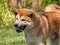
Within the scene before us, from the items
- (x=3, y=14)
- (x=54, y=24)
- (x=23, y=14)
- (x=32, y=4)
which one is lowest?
(x=32, y=4)

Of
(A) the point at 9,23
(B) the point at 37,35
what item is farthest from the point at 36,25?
(A) the point at 9,23

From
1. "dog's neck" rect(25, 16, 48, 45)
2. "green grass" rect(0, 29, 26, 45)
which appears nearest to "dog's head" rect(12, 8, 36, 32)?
"dog's neck" rect(25, 16, 48, 45)

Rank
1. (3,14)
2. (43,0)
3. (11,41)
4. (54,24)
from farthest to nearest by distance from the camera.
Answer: (43,0) < (3,14) < (11,41) < (54,24)

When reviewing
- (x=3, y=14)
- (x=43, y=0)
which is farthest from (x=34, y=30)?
(x=43, y=0)

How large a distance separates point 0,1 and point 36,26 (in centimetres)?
A: 791

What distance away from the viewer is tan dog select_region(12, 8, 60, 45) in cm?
697

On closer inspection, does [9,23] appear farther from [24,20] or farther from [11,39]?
[24,20]

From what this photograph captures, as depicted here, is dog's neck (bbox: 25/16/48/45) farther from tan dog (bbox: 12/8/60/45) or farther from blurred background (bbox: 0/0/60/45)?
blurred background (bbox: 0/0/60/45)

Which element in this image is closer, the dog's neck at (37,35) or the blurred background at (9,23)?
the dog's neck at (37,35)

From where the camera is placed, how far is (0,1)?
49.1ft

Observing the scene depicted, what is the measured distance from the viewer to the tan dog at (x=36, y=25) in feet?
22.9

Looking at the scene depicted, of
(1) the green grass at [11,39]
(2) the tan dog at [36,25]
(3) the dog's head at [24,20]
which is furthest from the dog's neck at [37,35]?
(1) the green grass at [11,39]

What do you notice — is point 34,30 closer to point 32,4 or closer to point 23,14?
point 23,14

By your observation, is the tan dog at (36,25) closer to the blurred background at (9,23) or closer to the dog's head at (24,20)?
the dog's head at (24,20)
